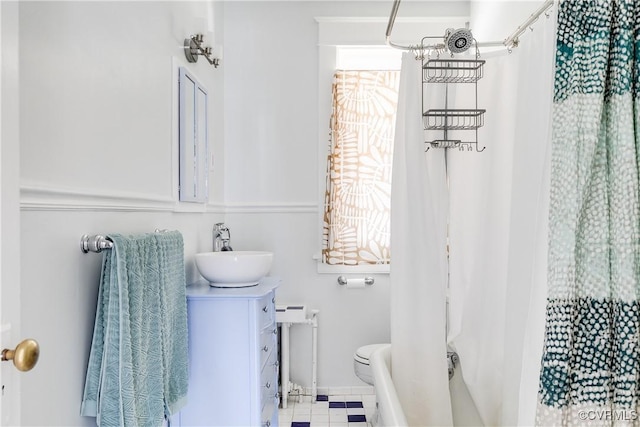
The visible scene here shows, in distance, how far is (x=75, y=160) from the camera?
Result: 1.45 m

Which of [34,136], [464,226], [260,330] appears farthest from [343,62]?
[34,136]

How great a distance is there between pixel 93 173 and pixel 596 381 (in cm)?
150

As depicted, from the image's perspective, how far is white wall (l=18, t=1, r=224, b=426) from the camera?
1253 mm

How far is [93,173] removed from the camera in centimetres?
156

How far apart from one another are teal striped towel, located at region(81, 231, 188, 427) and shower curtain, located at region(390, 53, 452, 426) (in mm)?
867

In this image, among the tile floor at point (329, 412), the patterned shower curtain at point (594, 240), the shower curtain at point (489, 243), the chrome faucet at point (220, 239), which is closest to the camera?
the patterned shower curtain at point (594, 240)

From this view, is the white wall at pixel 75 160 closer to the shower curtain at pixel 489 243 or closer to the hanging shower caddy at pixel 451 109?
the hanging shower caddy at pixel 451 109

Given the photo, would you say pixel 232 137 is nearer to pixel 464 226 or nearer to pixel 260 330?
pixel 260 330

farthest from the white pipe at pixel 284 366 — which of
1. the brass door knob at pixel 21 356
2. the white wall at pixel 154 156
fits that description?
the brass door knob at pixel 21 356

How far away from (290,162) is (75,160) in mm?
2064

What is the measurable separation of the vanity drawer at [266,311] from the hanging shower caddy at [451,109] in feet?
3.47

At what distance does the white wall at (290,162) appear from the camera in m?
3.41

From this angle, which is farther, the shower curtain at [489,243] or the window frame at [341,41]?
the window frame at [341,41]

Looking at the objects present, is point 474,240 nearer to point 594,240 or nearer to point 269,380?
point 594,240
